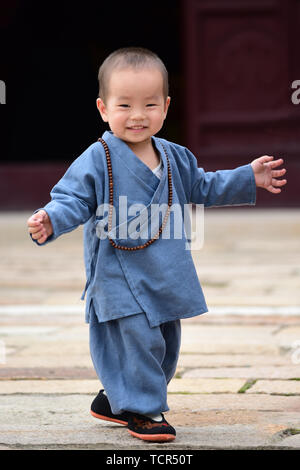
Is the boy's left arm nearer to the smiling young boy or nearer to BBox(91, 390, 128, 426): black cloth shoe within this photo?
the smiling young boy

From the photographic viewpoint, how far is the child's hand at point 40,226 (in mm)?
→ 2439

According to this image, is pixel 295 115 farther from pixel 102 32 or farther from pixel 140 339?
pixel 140 339

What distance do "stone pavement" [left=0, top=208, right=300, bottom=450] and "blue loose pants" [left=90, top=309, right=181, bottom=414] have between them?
101 millimetres

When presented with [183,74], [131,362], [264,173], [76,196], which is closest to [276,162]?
[264,173]

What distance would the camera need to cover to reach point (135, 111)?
2.61 meters

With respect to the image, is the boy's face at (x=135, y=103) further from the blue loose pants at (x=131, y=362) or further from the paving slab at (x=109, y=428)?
the paving slab at (x=109, y=428)

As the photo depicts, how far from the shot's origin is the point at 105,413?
8.87ft

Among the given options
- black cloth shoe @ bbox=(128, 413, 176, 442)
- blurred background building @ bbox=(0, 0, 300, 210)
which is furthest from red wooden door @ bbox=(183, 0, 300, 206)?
black cloth shoe @ bbox=(128, 413, 176, 442)

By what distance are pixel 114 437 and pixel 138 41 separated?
8690mm

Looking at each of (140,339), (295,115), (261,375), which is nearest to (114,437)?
(140,339)

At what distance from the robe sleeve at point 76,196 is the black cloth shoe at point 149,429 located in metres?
0.54

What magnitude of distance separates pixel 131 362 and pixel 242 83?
20.6ft

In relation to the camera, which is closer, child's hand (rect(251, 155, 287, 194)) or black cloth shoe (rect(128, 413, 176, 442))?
black cloth shoe (rect(128, 413, 176, 442))

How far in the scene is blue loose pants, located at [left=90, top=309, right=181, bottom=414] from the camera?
2580mm
